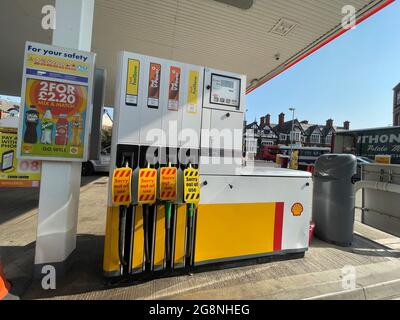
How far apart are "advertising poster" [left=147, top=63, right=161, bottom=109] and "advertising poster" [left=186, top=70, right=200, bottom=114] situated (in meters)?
0.36

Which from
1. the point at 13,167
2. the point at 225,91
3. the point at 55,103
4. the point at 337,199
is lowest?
the point at 337,199

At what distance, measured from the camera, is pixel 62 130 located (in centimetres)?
271

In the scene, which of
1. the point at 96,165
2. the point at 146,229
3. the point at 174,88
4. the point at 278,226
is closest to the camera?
the point at 146,229

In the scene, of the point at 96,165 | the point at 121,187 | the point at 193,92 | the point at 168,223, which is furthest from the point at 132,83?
the point at 96,165

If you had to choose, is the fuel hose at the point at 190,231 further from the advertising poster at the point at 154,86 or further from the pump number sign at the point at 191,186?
the advertising poster at the point at 154,86

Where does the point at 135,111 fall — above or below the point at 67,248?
above

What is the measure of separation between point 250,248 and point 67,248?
215cm

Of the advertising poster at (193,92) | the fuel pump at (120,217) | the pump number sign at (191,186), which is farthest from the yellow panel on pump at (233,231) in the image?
the advertising poster at (193,92)

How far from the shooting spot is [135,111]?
269 cm

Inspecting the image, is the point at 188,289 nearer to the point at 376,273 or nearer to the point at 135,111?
the point at 135,111

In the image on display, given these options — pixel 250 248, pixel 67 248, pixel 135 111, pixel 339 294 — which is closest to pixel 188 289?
pixel 250 248

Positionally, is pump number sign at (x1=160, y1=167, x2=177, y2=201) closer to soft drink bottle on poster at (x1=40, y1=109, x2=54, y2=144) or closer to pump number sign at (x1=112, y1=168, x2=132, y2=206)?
pump number sign at (x1=112, y1=168, x2=132, y2=206)

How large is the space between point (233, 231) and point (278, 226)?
0.69m

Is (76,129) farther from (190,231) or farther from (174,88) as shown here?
(190,231)
